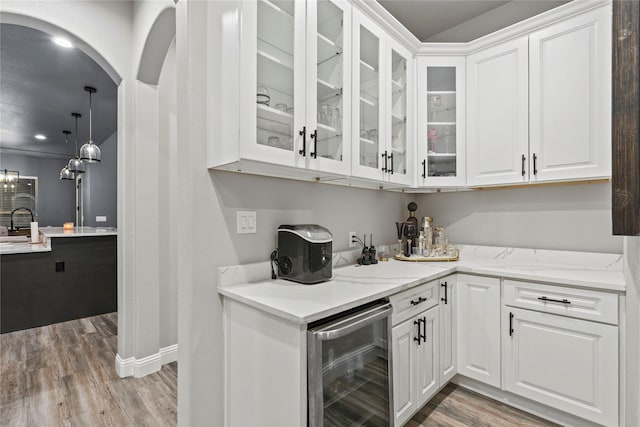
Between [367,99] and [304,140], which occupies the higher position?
[367,99]

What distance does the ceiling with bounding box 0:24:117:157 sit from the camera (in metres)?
3.12

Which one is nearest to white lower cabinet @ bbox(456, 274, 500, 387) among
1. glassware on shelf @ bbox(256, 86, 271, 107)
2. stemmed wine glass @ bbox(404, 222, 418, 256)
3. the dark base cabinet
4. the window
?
stemmed wine glass @ bbox(404, 222, 418, 256)

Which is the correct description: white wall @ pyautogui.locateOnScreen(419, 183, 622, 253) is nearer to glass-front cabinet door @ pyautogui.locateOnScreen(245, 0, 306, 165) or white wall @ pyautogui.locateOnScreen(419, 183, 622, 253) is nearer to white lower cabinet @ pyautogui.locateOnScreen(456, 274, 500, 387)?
white lower cabinet @ pyautogui.locateOnScreen(456, 274, 500, 387)

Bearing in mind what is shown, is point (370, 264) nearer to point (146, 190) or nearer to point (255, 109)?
point (255, 109)

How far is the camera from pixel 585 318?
175 cm

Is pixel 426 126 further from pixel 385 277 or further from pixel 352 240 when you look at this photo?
pixel 385 277

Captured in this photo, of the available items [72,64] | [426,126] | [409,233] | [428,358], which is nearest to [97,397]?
[428,358]

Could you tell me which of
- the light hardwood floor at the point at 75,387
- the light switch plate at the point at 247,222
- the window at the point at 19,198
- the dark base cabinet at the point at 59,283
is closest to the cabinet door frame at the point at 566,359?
the light switch plate at the point at 247,222

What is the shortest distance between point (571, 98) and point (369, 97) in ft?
4.27

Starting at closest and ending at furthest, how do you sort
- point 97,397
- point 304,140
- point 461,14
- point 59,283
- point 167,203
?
point 304,140 < point 97,397 < point 167,203 < point 461,14 < point 59,283

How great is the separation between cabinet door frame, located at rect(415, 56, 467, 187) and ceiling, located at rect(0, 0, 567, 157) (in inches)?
21.0

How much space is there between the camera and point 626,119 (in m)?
0.68

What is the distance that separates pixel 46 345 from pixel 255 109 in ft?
10.9

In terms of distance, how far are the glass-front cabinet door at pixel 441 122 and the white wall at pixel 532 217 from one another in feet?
1.30
